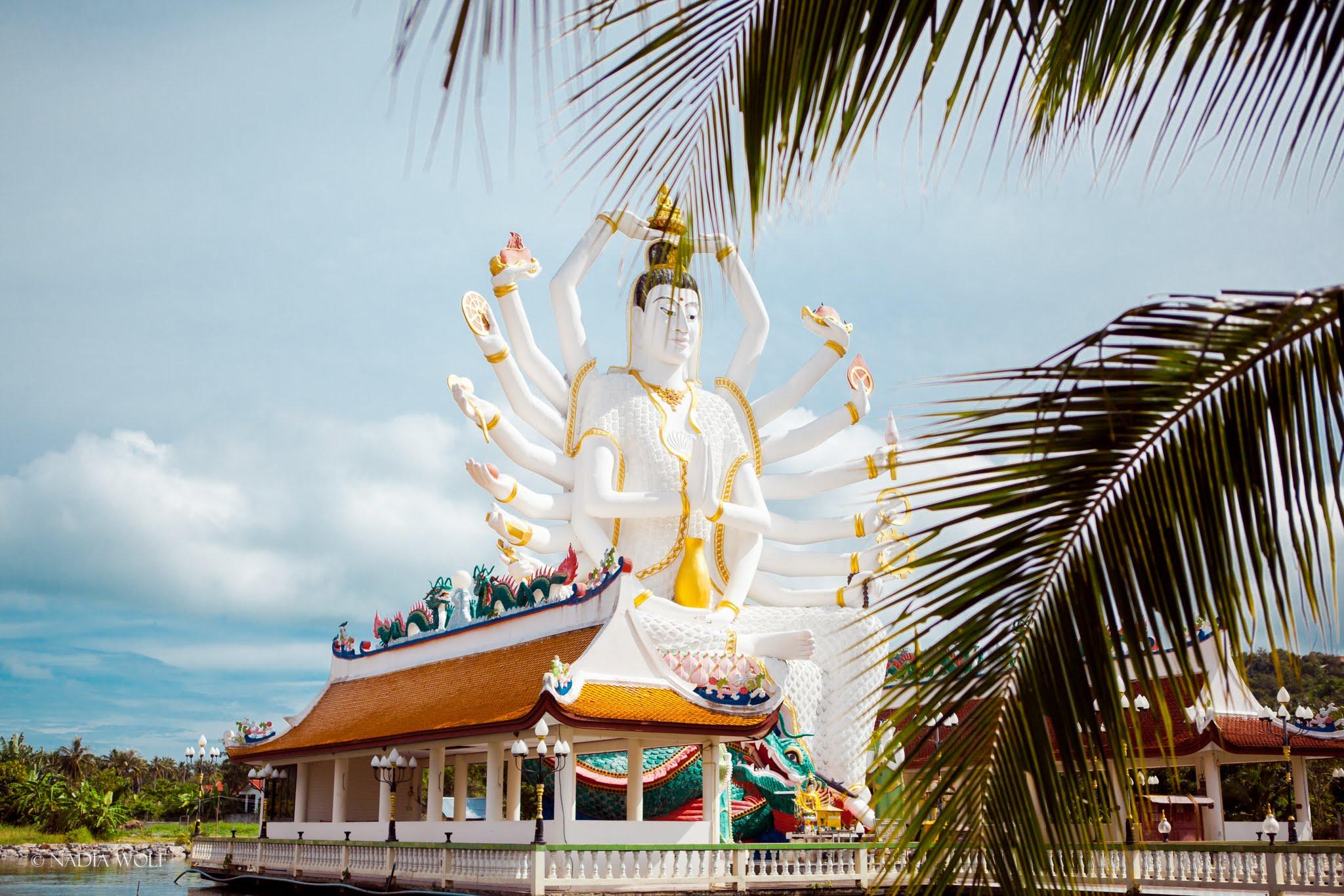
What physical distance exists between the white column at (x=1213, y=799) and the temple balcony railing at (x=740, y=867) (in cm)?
688

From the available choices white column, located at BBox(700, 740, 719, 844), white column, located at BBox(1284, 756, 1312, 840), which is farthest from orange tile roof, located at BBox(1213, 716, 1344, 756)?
white column, located at BBox(700, 740, 719, 844)

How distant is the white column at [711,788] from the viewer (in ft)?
62.3

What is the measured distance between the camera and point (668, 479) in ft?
90.9

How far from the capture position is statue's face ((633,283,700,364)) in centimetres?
2730

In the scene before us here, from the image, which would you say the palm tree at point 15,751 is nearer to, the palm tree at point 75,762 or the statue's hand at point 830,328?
the palm tree at point 75,762

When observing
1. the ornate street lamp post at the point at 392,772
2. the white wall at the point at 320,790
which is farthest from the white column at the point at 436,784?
the white wall at the point at 320,790

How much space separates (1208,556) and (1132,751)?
67 cm

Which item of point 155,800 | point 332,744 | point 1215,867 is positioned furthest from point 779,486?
point 155,800

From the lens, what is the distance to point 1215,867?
18.3 m

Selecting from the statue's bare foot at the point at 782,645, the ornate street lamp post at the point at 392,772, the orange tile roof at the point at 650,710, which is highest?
the statue's bare foot at the point at 782,645

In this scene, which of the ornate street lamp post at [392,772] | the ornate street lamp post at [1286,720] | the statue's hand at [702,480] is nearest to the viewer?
the ornate street lamp post at [392,772]

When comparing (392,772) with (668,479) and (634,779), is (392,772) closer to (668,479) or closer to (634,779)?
(634,779)

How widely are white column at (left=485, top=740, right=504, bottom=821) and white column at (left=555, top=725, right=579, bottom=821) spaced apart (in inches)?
68.9

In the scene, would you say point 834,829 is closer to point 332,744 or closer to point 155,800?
point 332,744
